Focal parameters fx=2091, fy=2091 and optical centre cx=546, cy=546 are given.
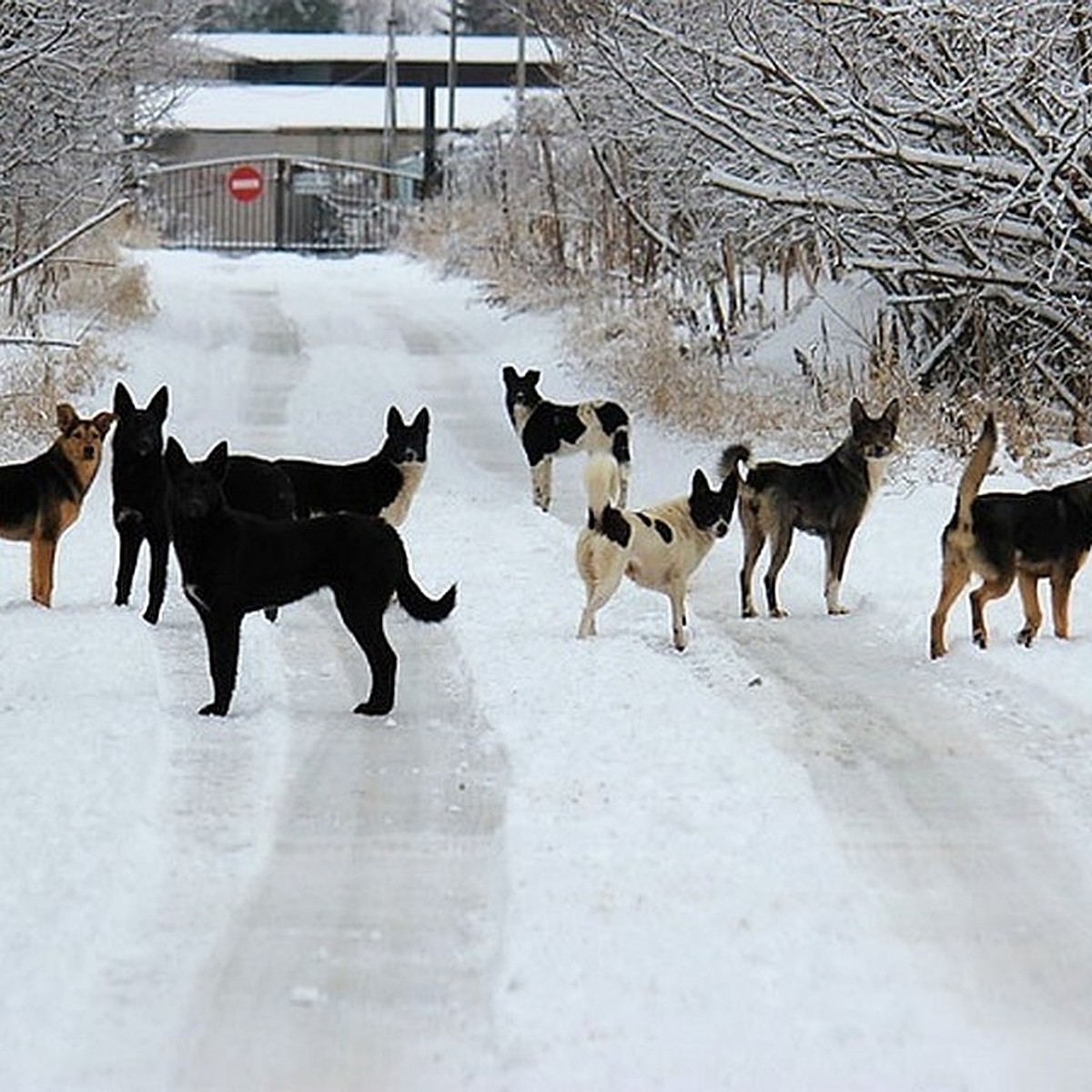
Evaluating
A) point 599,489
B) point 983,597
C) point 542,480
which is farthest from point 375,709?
point 542,480

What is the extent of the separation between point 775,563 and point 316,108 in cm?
5730

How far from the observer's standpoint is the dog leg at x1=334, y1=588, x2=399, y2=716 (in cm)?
896

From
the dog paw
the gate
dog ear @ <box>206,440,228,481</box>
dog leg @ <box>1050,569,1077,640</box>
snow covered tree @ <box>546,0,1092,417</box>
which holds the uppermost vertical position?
snow covered tree @ <box>546,0,1092,417</box>

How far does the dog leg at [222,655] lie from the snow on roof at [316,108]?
53.5m

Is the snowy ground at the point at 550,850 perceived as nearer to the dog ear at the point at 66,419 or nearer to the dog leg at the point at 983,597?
the dog leg at the point at 983,597

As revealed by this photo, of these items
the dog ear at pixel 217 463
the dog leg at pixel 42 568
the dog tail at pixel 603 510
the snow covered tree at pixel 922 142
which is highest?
the snow covered tree at pixel 922 142

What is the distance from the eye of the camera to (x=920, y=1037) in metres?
5.45

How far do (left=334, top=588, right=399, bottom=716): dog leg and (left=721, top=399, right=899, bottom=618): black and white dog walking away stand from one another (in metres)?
3.20

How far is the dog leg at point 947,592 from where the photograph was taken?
10219 millimetres

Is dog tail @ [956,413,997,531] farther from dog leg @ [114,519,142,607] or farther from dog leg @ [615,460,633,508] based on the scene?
dog leg @ [615,460,633,508]

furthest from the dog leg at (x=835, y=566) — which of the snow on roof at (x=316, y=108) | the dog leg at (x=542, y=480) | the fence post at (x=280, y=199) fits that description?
the snow on roof at (x=316, y=108)

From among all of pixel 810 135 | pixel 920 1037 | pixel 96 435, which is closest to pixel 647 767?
pixel 920 1037

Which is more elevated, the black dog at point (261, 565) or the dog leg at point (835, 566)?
the black dog at point (261, 565)

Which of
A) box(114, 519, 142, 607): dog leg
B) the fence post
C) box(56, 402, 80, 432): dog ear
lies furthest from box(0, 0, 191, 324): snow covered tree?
the fence post
